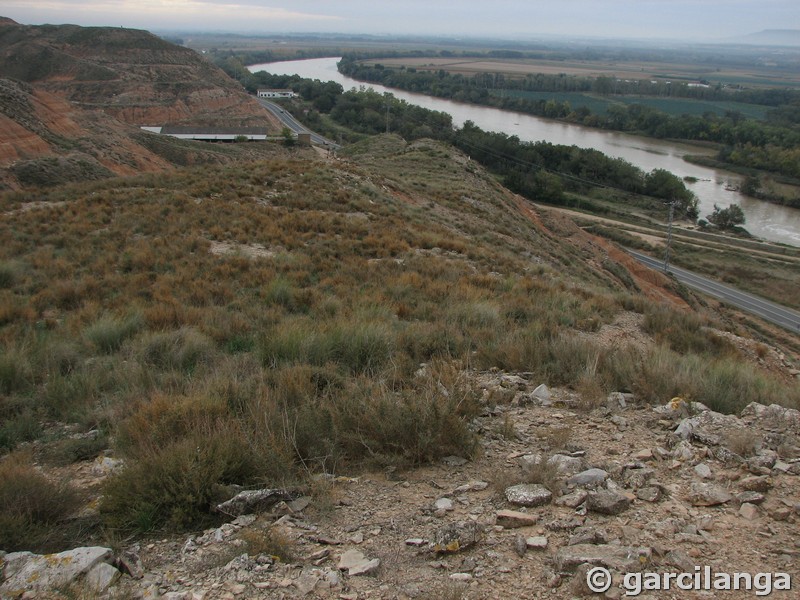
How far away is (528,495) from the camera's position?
3195mm

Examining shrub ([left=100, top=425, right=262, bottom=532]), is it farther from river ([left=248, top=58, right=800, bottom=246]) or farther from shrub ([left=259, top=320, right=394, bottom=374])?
river ([left=248, top=58, right=800, bottom=246])

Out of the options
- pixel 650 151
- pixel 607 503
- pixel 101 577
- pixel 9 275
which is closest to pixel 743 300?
pixel 607 503

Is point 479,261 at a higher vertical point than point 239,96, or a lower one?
lower

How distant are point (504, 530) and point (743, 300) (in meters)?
36.6

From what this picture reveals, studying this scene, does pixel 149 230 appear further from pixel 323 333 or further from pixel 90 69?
pixel 90 69

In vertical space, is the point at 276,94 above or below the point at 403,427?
above

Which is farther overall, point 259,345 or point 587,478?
point 259,345

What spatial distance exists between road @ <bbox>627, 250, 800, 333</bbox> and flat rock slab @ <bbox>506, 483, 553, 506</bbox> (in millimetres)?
31403

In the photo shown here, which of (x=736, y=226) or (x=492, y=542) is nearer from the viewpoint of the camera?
(x=492, y=542)

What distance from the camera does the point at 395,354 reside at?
218 inches

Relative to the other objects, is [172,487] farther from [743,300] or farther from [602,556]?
[743,300]

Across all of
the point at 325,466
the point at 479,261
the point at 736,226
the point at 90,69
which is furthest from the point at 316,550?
the point at 90,69

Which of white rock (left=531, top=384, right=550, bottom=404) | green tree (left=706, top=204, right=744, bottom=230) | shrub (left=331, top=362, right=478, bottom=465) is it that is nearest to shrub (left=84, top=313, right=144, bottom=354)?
shrub (left=331, top=362, right=478, bottom=465)

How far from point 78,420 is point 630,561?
423 cm
